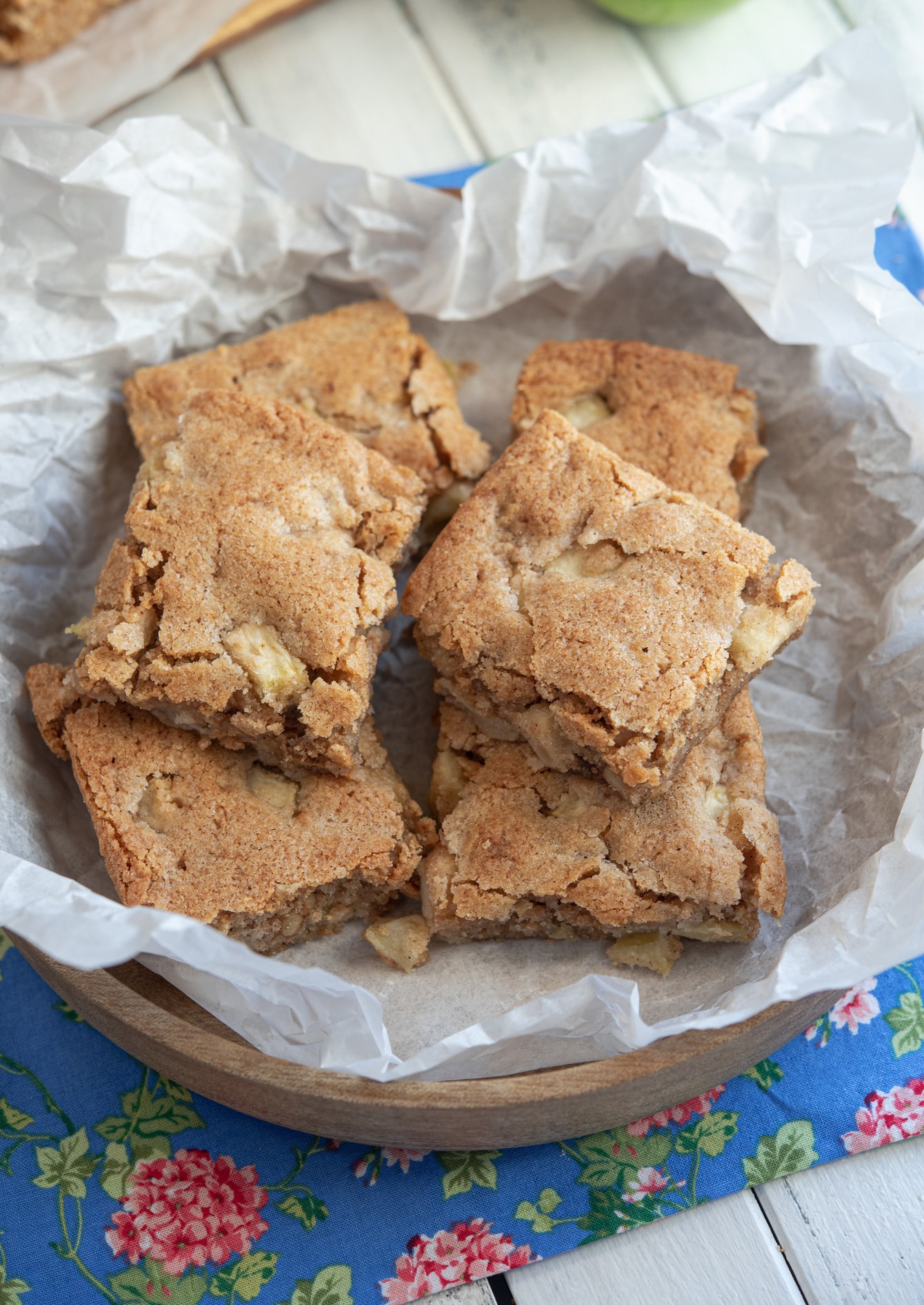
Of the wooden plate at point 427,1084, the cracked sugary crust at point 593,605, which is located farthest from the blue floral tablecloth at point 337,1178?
the cracked sugary crust at point 593,605

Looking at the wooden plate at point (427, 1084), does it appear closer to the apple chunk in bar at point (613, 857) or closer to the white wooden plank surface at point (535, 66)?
the apple chunk in bar at point (613, 857)

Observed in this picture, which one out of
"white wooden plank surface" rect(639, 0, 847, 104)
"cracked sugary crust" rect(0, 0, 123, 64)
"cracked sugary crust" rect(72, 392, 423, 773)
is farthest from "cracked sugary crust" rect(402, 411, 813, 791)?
"cracked sugary crust" rect(0, 0, 123, 64)

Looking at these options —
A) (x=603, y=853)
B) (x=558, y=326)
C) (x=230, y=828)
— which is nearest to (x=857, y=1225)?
(x=603, y=853)

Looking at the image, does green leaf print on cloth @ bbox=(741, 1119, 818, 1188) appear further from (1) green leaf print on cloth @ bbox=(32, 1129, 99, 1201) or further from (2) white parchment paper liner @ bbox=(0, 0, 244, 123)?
(2) white parchment paper liner @ bbox=(0, 0, 244, 123)

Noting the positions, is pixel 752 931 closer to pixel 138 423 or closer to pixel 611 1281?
pixel 611 1281

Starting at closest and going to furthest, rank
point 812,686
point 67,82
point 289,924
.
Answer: point 289,924
point 812,686
point 67,82

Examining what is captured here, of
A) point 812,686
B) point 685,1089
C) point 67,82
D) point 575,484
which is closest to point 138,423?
point 575,484
